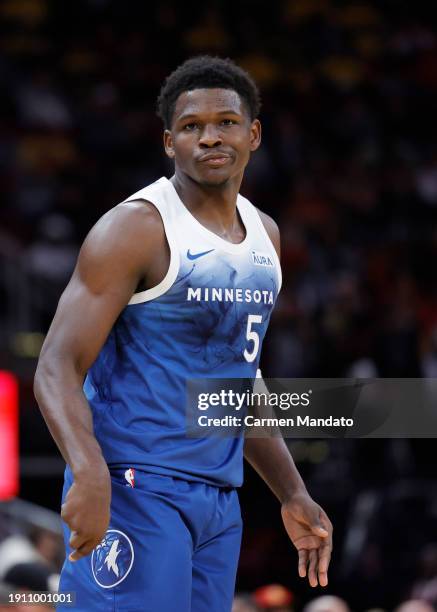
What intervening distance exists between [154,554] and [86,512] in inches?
11.7

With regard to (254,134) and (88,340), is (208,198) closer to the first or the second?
(254,134)

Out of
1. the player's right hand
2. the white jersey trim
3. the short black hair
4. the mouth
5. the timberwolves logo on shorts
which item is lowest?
the timberwolves logo on shorts

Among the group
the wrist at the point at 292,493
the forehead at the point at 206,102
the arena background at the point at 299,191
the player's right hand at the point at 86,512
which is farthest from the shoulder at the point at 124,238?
the arena background at the point at 299,191

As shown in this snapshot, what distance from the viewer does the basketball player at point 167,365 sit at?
3.02 metres

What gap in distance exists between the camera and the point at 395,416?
14.8 ft

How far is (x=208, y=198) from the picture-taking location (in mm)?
3398

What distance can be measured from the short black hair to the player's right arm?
0.38 meters

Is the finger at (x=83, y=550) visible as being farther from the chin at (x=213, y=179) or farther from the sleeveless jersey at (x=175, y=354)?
the chin at (x=213, y=179)

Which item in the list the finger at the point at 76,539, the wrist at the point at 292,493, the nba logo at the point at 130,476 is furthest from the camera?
the wrist at the point at 292,493

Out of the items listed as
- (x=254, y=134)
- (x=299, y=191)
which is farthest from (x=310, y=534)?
(x=299, y=191)

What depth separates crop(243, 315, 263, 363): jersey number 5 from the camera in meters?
3.35

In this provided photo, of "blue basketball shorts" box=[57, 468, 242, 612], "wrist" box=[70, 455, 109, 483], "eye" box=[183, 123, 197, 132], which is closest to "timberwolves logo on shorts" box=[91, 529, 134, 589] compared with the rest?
"blue basketball shorts" box=[57, 468, 242, 612]

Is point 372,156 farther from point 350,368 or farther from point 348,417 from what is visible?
point 348,417

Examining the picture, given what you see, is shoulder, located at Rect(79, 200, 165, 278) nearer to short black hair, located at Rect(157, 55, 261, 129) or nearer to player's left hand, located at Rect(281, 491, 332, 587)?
short black hair, located at Rect(157, 55, 261, 129)
